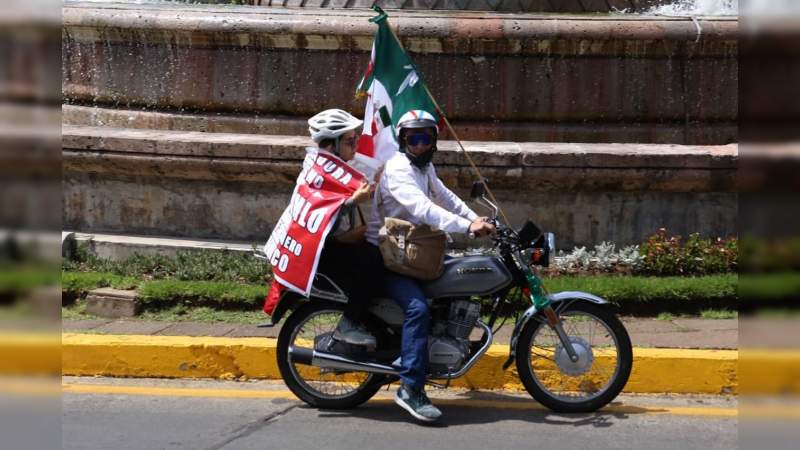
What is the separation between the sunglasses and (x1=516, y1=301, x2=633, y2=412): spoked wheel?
115cm

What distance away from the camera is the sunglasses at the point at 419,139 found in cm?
535

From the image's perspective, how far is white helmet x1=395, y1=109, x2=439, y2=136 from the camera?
5309mm

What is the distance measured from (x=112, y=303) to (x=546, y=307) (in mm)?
3507

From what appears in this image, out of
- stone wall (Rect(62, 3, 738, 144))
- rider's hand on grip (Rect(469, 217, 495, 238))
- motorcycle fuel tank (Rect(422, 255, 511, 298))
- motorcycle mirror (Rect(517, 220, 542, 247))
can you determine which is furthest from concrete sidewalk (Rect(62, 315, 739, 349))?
stone wall (Rect(62, 3, 738, 144))

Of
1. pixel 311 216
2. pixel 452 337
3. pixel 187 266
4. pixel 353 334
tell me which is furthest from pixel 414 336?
pixel 187 266

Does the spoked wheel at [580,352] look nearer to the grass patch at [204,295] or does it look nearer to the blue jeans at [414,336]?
the blue jeans at [414,336]

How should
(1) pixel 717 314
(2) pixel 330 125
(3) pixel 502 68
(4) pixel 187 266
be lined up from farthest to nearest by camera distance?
(3) pixel 502 68
(4) pixel 187 266
(1) pixel 717 314
(2) pixel 330 125

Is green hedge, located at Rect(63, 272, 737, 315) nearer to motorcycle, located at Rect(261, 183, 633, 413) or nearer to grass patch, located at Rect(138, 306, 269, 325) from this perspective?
grass patch, located at Rect(138, 306, 269, 325)

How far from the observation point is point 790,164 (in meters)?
2.17

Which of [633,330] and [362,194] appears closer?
[362,194]

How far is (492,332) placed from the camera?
549 centimetres

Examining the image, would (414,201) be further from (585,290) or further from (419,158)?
(585,290)

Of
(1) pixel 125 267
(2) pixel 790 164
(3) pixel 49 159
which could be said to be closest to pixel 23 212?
(3) pixel 49 159

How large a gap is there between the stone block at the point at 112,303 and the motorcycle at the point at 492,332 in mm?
2072
